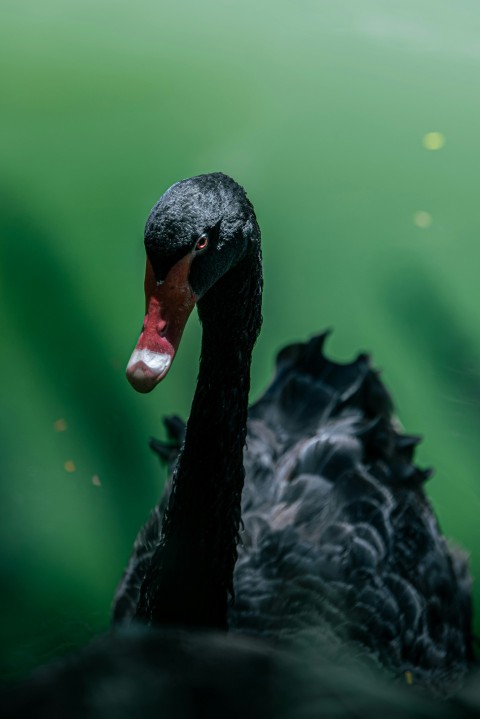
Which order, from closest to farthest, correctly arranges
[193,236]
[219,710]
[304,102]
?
[219,710] < [193,236] < [304,102]

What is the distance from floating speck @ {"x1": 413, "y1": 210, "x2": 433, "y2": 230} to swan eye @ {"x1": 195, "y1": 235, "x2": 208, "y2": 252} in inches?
65.9

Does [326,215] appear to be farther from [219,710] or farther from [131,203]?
[219,710]

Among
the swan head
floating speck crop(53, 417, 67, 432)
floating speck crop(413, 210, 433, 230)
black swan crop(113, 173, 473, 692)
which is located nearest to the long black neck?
black swan crop(113, 173, 473, 692)

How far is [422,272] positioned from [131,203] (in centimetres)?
89

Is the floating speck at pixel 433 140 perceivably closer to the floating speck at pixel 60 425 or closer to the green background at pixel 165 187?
the green background at pixel 165 187

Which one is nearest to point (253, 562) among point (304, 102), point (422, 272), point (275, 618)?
point (275, 618)

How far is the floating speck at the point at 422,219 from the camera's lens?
2.96 m

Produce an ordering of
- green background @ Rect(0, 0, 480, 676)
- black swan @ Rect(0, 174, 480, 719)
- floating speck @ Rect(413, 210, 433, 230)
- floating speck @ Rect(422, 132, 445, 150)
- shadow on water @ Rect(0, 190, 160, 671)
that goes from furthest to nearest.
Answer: floating speck @ Rect(422, 132, 445, 150)
floating speck @ Rect(413, 210, 433, 230)
green background @ Rect(0, 0, 480, 676)
shadow on water @ Rect(0, 190, 160, 671)
black swan @ Rect(0, 174, 480, 719)

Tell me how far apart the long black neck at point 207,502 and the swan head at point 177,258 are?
7.7 inches

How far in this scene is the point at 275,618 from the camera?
1.81 metres

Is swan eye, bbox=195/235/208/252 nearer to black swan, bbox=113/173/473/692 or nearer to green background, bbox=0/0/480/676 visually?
black swan, bbox=113/173/473/692

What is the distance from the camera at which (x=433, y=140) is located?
10.2 ft

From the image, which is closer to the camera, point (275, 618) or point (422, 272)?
point (275, 618)

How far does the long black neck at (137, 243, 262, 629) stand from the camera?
64.2 inches
